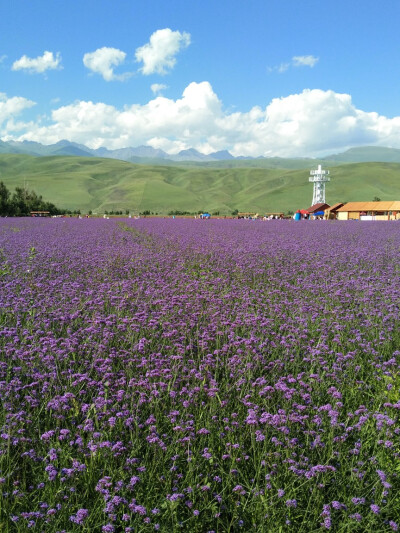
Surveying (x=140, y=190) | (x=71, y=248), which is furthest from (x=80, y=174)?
(x=71, y=248)

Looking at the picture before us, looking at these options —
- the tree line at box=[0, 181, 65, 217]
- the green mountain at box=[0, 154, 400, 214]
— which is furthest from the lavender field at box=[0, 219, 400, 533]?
the green mountain at box=[0, 154, 400, 214]

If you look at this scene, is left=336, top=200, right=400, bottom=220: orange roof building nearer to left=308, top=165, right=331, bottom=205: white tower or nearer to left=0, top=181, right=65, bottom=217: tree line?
left=308, top=165, right=331, bottom=205: white tower

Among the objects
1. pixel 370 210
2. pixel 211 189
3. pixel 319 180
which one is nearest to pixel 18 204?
pixel 370 210

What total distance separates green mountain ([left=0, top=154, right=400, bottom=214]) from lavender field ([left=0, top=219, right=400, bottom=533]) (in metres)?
116

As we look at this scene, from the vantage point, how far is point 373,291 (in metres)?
6.14

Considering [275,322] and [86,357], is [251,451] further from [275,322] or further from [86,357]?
[275,322]

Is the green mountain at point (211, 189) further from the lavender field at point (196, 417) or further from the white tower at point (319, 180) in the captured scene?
the lavender field at point (196, 417)

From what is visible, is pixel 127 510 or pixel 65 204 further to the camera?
pixel 65 204

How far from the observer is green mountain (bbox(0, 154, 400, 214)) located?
13300 centimetres

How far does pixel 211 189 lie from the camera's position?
17100cm

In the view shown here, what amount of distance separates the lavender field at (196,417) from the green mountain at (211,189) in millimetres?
116347

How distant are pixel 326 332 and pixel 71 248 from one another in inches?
307

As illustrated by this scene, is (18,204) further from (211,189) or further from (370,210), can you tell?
(211,189)

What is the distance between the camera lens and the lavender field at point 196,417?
7.09 ft
